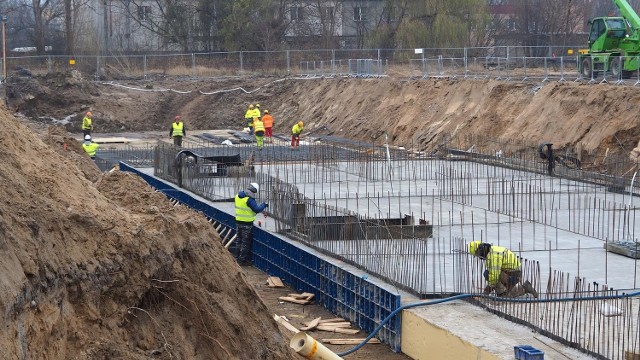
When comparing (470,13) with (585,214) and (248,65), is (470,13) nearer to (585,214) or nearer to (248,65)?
(248,65)

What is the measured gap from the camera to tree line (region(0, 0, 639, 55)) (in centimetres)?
5653

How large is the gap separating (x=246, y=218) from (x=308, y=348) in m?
9.12

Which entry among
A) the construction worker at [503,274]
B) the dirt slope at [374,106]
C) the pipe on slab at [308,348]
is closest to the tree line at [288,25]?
the dirt slope at [374,106]

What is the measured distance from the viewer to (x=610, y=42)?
117ft

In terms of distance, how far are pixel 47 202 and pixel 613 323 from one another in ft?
19.8

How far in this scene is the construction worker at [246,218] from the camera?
17.2 metres

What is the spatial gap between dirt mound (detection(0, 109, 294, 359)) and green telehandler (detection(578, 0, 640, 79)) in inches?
1062

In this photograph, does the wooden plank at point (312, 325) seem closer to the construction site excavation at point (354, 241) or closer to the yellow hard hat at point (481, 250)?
the construction site excavation at point (354, 241)

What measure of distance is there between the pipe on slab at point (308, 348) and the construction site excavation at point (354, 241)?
82mm

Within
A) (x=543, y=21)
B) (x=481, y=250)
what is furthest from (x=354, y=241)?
(x=543, y=21)

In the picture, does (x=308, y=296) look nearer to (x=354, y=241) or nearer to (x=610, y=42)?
(x=354, y=241)

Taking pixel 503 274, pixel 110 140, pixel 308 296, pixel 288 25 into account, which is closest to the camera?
pixel 503 274

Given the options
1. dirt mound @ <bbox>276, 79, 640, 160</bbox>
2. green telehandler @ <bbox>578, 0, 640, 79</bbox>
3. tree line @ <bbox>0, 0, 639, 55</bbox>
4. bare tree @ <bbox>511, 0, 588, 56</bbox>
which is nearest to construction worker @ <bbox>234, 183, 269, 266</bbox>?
dirt mound @ <bbox>276, 79, 640, 160</bbox>

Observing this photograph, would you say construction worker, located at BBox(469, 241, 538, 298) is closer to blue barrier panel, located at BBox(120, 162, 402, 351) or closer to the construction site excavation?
the construction site excavation
